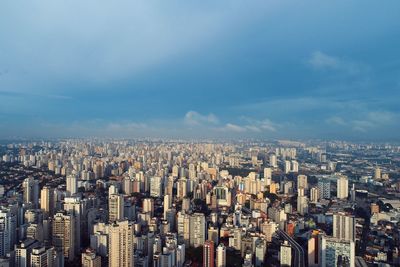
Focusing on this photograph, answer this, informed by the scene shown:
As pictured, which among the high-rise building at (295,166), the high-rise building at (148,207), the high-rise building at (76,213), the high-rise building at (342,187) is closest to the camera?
the high-rise building at (76,213)

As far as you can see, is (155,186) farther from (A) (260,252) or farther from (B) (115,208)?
(A) (260,252)

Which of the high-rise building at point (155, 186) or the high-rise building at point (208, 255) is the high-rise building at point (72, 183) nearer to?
the high-rise building at point (155, 186)

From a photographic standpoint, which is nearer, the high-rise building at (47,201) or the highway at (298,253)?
the highway at (298,253)

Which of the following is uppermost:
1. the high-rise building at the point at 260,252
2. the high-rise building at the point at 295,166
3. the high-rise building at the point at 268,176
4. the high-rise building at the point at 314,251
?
the high-rise building at the point at 295,166

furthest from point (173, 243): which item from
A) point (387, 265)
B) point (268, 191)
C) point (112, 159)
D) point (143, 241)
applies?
point (112, 159)

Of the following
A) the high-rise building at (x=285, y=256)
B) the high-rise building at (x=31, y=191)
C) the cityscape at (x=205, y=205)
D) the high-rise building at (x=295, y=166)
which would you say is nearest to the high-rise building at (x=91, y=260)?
the cityscape at (x=205, y=205)

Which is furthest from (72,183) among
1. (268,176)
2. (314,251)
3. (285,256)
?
(314,251)

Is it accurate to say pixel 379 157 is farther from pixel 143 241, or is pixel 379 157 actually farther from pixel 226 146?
pixel 143 241
